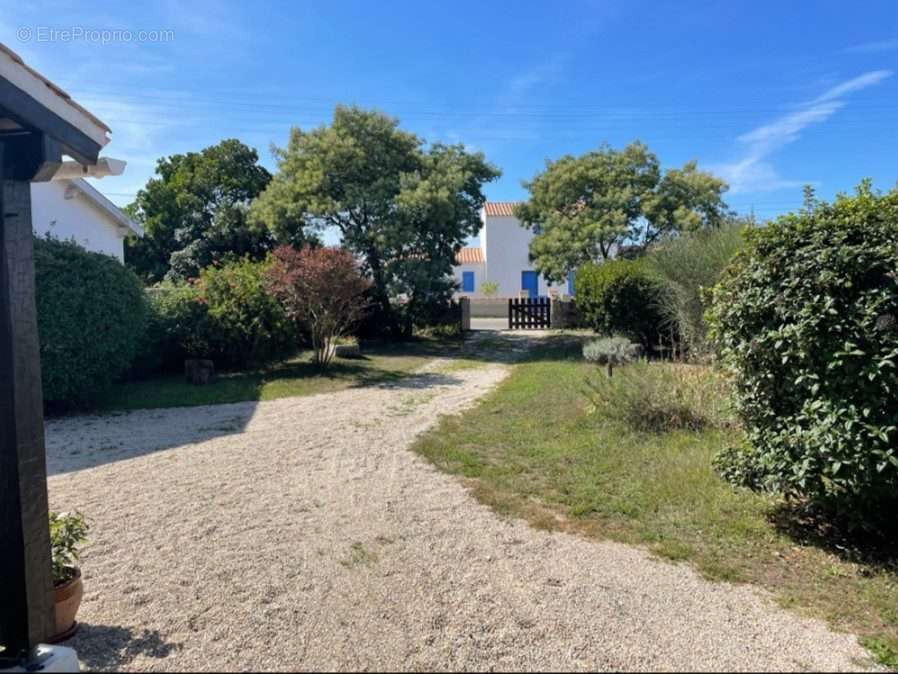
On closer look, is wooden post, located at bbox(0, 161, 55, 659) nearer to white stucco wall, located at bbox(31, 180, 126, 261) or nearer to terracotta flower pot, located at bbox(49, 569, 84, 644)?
terracotta flower pot, located at bbox(49, 569, 84, 644)

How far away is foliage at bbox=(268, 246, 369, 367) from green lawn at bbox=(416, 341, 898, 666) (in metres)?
4.64

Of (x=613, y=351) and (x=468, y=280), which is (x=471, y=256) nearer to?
(x=468, y=280)

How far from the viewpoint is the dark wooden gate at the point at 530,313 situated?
2236 cm

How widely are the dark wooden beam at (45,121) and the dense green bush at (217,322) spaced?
867 centimetres

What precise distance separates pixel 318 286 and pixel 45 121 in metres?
8.40

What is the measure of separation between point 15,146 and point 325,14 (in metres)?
6.67

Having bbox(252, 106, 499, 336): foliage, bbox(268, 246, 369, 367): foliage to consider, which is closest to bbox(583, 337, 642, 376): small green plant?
Answer: bbox(268, 246, 369, 367): foliage

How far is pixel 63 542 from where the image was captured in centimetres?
280

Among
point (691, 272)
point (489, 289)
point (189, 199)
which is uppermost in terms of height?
point (189, 199)

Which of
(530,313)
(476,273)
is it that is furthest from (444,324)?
(476,273)

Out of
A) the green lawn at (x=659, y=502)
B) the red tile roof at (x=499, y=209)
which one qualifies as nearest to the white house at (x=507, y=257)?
the red tile roof at (x=499, y=209)

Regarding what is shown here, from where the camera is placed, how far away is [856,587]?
10.3ft

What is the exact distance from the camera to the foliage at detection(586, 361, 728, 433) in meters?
6.21

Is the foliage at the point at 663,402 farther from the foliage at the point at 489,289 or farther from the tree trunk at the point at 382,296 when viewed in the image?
the foliage at the point at 489,289
